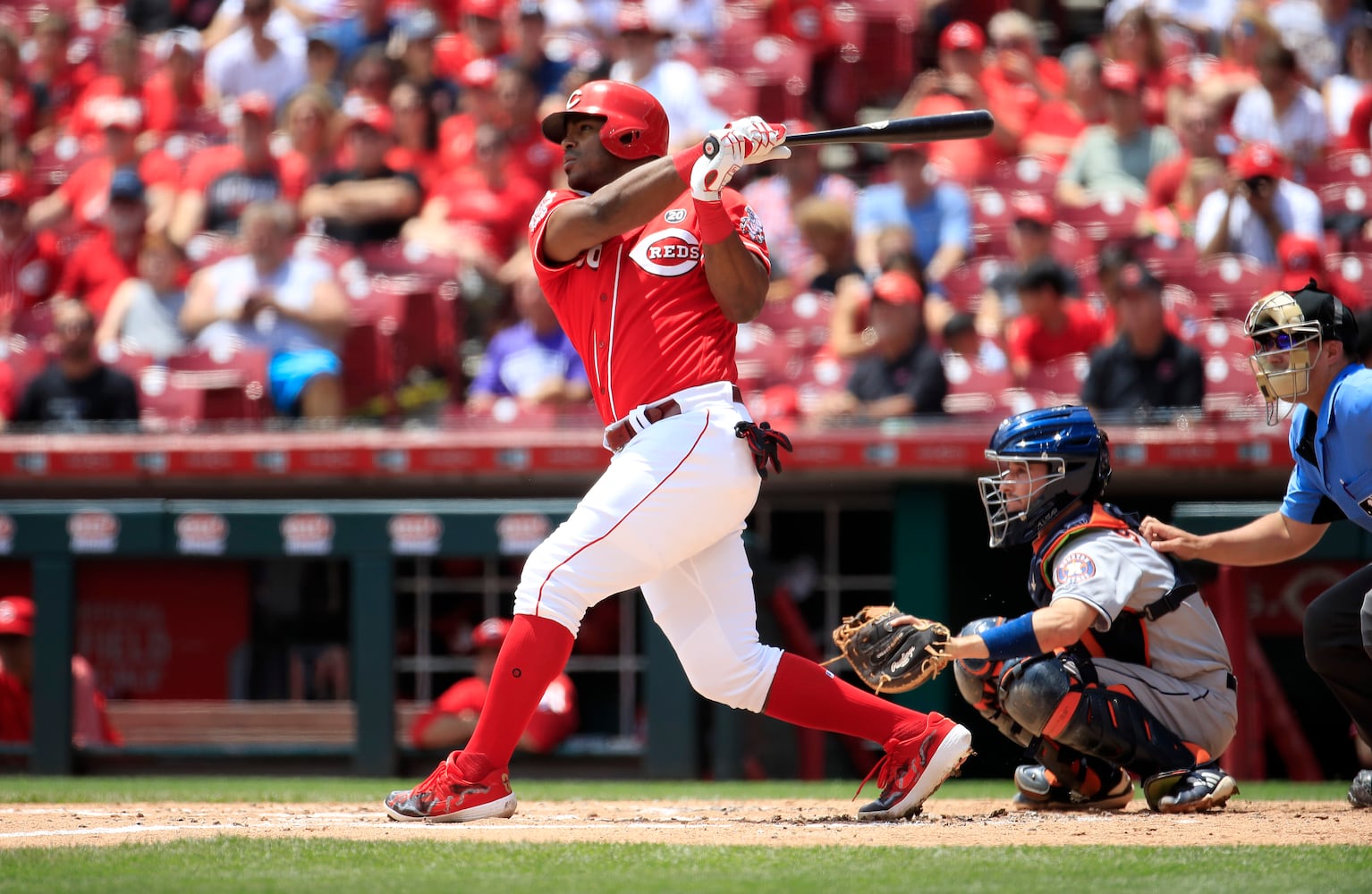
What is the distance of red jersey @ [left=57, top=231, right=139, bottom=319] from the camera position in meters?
9.37

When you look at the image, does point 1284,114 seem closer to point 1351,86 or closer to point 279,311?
point 1351,86

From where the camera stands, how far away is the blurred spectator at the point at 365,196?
30.3 feet

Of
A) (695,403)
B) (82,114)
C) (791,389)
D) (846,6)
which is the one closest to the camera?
(695,403)

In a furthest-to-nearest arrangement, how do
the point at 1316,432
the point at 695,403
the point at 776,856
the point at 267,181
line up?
the point at 267,181, the point at 1316,432, the point at 695,403, the point at 776,856

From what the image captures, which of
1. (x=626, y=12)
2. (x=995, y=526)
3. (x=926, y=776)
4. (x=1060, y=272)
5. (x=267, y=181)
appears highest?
(x=626, y=12)

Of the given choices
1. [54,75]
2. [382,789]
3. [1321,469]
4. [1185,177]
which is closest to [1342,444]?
[1321,469]

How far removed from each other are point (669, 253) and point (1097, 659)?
143 centimetres

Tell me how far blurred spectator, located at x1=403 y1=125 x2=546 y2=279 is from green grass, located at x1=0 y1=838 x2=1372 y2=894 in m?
5.89

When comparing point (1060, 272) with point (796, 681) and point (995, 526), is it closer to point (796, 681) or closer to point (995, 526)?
point (995, 526)

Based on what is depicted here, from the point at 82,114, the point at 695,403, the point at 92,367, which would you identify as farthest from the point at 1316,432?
the point at 82,114

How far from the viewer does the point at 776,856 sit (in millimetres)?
3100

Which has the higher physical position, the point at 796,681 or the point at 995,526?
the point at 995,526

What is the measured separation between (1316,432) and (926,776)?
1.24 m

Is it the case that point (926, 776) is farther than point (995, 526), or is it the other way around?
point (995, 526)
